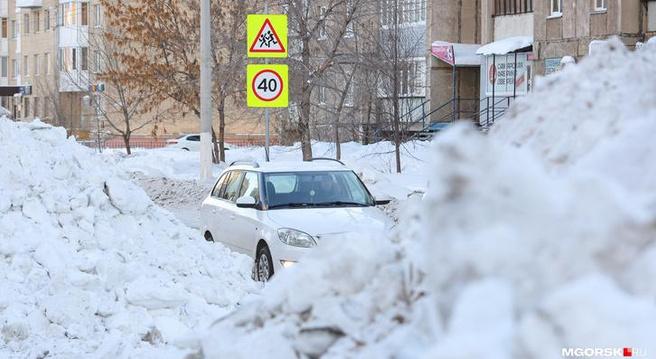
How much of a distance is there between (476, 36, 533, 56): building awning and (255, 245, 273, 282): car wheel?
29.8 metres

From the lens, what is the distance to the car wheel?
1293 cm

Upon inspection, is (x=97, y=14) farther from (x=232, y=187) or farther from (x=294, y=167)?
(x=294, y=167)

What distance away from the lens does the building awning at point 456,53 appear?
45.3m

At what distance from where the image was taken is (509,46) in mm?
42156

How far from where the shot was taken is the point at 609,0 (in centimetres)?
3556

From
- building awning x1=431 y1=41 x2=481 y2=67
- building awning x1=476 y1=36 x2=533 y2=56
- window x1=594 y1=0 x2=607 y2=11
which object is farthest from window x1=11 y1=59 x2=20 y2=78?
window x1=594 y1=0 x2=607 y2=11

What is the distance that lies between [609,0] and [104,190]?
26.4 m

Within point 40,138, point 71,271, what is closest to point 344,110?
point 40,138

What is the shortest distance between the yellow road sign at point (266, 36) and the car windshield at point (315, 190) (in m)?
5.06

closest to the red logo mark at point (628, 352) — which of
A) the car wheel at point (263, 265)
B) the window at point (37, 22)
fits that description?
the car wheel at point (263, 265)

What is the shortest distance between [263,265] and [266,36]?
654 cm

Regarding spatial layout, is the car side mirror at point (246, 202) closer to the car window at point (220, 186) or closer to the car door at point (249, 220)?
the car door at point (249, 220)

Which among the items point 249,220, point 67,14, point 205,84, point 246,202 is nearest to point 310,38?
point 205,84

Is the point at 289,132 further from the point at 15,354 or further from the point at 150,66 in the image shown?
the point at 15,354
